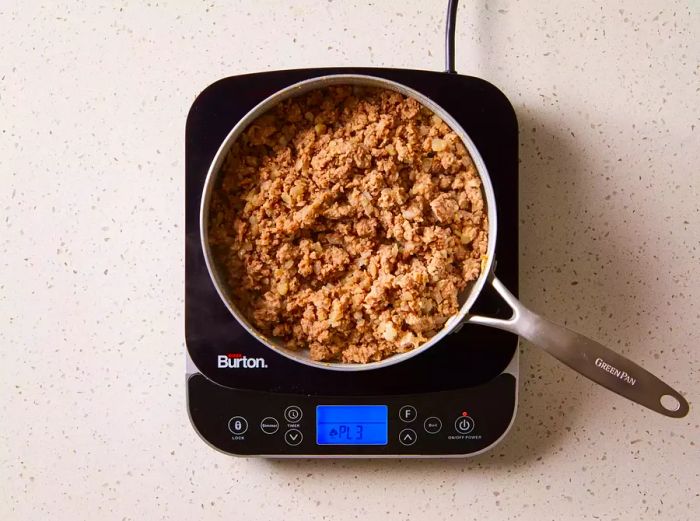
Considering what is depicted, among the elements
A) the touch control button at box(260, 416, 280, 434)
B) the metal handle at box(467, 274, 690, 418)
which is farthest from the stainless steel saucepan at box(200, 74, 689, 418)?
the touch control button at box(260, 416, 280, 434)

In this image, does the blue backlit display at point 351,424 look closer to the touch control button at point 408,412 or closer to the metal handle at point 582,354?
the touch control button at point 408,412

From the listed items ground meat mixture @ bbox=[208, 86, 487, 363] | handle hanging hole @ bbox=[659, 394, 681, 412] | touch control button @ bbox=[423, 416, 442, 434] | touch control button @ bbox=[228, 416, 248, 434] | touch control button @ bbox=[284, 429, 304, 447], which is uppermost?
ground meat mixture @ bbox=[208, 86, 487, 363]

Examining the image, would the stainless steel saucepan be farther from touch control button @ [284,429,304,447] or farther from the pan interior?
touch control button @ [284,429,304,447]

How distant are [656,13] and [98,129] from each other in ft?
2.20

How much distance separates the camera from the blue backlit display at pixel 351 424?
74 centimetres

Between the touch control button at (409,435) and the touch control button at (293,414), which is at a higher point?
the touch control button at (293,414)

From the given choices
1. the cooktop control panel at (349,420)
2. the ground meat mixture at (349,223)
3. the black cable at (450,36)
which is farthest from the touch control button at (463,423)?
the black cable at (450,36)

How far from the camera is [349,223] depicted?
676 millimetres

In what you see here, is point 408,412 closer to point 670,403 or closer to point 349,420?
point 349,420

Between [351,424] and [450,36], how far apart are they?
17.5 inches

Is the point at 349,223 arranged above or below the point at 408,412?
above

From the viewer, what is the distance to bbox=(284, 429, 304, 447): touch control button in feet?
2.43

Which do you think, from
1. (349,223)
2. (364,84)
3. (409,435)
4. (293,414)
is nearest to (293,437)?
(293,414)

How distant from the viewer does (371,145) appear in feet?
2.20
